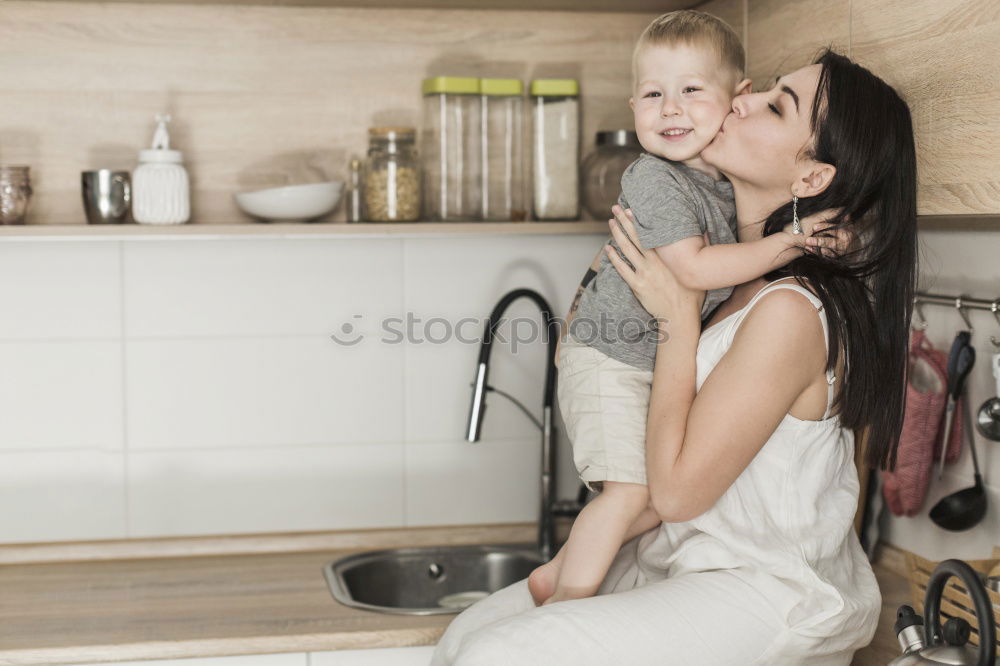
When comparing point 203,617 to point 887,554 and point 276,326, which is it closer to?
point 276,326

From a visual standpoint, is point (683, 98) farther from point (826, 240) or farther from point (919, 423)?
point (919, 423)

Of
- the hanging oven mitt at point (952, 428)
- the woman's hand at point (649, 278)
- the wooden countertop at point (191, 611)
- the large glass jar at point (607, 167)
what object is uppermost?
the large glass jar at point (607, 167)

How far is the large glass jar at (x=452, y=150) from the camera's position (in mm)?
2059

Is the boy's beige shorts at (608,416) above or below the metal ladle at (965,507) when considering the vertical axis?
above

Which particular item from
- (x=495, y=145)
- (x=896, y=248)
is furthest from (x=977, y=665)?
(x=495, y=145)

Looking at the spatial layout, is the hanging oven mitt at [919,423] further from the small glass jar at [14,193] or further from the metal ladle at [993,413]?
the small glass jar at [14,193]

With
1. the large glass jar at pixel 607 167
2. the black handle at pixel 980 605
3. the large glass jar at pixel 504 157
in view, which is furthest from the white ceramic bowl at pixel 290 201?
the black handle at pixel 980 605

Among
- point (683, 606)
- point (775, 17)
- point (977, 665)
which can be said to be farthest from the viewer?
point (775, 17)

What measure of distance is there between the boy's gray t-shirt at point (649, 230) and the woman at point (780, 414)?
5cm

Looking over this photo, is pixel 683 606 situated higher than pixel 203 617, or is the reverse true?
pixel 683 606

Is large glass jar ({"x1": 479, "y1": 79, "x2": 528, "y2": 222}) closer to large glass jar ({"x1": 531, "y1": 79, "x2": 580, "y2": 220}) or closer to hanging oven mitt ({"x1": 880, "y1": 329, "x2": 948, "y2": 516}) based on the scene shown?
large glass jar ({"x1": 531, "y1": 79, "x2": 580, "y2": 220})

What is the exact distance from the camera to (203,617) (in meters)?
1.78

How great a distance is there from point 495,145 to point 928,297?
892mm

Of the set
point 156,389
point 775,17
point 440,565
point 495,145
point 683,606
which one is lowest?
point 440,565
